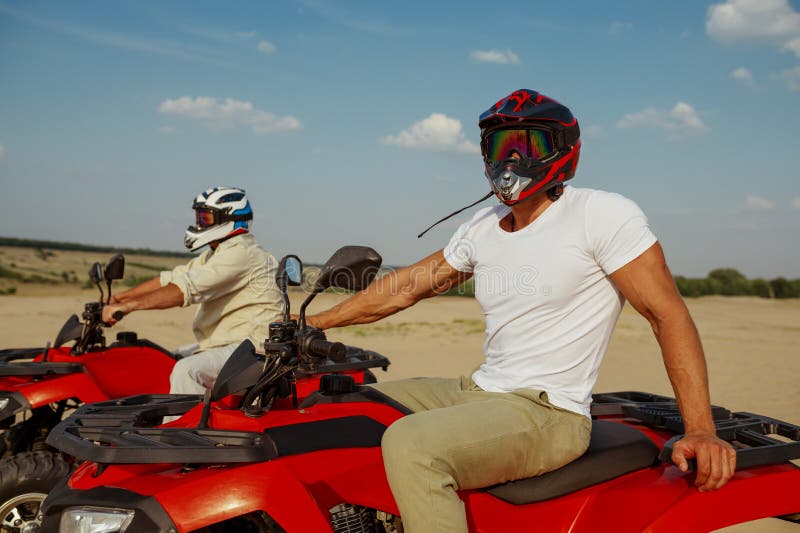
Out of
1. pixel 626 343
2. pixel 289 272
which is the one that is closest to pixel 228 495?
pixel 289 272

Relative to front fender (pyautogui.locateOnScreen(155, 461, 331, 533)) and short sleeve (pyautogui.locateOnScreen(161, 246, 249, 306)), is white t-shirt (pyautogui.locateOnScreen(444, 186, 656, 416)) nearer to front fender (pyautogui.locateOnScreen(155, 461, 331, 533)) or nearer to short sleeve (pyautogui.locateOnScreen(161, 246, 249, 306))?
front fender (pyautogui.locateOnScreen(155, 461, 331, 533))

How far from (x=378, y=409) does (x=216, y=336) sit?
337 cm

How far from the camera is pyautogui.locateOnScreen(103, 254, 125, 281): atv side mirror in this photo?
18.4 feet

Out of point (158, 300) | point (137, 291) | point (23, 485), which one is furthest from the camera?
point (137, 291)

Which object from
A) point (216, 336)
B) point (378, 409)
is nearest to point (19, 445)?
point (216, 336)

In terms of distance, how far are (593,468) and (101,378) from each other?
348 centimetres

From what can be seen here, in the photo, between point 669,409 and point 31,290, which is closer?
point 669,409

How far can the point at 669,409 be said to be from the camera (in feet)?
12.4

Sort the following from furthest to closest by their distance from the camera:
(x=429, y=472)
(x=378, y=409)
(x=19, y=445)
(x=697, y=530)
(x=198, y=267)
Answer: (x=198, y=267)
(x=19, y=445)
(x=378, y=409)
(x=697, y=530)
(x=429, y=472)

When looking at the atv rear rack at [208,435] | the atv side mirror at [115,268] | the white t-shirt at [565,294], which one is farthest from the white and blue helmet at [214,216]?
the white t-shirt at [565,294]

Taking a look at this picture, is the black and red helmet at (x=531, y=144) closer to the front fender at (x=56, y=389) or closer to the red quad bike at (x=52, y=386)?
the red quad bike at (x=52, y=386)

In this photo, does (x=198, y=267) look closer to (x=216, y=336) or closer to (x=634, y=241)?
(x=216, y=336)

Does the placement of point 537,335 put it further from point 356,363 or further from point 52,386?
point 52,386

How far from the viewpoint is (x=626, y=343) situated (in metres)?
17.8
